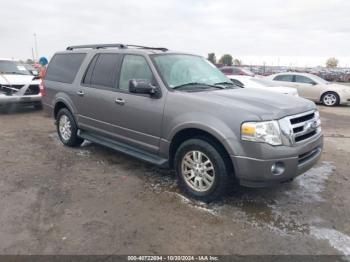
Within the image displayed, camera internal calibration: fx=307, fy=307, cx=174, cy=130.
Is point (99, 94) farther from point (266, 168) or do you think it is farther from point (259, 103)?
point (266, 168)

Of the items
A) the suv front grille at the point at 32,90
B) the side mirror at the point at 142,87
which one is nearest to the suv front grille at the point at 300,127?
the side mirror at the point at 142,87

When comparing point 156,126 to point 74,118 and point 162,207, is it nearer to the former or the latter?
point 162,207

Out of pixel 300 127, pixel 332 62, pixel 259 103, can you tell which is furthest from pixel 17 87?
pixel 332 62

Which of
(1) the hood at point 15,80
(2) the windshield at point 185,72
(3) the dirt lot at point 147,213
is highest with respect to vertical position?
(2) the windshield at point 185,72

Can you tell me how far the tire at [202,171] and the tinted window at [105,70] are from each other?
170 cm

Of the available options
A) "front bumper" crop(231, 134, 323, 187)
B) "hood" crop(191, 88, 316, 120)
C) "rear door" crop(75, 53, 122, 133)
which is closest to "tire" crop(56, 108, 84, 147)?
"rear door" crop(75, 53, 122, 133)

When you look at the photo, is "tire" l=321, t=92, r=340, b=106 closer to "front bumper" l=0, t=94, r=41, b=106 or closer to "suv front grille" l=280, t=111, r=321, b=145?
"suv front grille" l=280, t=111, r=321, b=145

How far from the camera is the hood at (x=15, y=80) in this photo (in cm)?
911

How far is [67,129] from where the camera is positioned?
19.4ft

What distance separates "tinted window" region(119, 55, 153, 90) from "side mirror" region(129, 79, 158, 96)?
7.6 inches

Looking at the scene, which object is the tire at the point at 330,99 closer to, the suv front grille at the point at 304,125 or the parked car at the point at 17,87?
the suv front grille at the point at 304,125

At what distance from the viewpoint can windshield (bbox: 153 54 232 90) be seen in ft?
13.6

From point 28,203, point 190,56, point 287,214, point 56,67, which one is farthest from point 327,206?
point 56,67

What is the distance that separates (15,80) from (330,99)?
1223 cm
